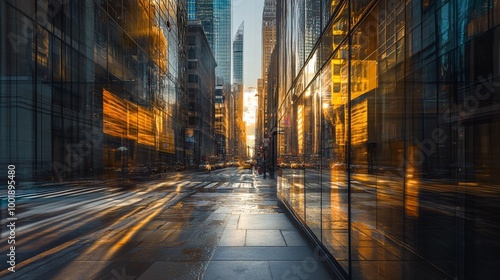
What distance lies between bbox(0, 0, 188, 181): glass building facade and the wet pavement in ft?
59.2

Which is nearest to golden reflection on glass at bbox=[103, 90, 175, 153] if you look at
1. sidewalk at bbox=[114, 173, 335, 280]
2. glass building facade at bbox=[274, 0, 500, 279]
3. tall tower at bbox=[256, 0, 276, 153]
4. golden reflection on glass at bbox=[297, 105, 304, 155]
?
tall tower at bbox=[256, 0, 276, 153]

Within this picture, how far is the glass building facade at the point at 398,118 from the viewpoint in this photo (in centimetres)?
518

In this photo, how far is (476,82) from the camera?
15.8 ft

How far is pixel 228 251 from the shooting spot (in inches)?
315

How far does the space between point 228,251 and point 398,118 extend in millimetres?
4912

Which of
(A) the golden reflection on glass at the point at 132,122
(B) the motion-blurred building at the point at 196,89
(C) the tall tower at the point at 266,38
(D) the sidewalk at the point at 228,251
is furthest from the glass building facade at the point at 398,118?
(B) the motion-blurred building at the point at 196,89

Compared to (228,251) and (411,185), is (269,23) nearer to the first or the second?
(411,185)

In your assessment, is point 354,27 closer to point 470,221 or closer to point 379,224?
point 379,224

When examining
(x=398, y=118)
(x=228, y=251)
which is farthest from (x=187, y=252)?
(x=398, y=118)

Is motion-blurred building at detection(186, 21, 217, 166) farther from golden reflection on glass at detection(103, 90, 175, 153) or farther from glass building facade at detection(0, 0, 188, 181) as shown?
glass building facade at detection(0, 0, 188, 181)

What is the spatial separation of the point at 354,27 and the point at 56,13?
30152 mm

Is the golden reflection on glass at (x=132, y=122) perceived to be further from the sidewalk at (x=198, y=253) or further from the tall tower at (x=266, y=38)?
the sidewalk at (x=198, y=253)

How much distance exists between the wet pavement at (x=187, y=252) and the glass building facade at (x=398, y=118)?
782mm

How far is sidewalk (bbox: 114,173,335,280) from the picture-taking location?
256 inches
